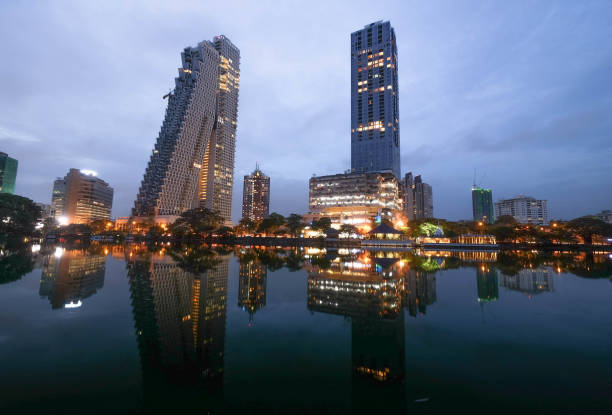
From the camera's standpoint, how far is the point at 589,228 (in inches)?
3184

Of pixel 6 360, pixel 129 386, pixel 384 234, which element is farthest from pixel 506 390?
pixel 384 234

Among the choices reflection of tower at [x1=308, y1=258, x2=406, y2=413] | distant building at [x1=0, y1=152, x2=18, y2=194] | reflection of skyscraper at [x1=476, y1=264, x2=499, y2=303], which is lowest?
reflection of tower at [x1=308, y1=258, x2=406, y2=413]

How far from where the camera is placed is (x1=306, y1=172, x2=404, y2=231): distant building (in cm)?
16250

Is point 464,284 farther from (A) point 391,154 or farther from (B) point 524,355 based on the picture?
(A) point 391,154

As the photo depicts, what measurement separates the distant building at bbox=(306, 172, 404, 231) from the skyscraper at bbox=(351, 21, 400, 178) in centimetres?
1448

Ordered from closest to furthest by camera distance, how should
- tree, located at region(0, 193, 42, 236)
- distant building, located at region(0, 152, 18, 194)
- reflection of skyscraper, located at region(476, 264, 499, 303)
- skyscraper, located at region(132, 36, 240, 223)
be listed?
reflection of skyscraper, located at region(476, 264, 499, 303), tree, located at region(0, 193, 42, 236), skyscraper, located at region(132, 36, 240, 223), distant building, located at region(0, 152, 18, 194)

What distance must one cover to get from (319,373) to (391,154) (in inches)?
7094

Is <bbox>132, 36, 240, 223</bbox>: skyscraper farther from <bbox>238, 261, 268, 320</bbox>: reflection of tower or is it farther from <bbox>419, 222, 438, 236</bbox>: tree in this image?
<bbox>238, 261, 268, 320</bbox>: reflection of tower

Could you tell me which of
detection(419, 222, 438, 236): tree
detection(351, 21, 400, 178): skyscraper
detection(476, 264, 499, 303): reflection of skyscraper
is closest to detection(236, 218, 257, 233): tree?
detection(419, 222, 438, 236): tree

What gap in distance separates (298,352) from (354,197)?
530 feet

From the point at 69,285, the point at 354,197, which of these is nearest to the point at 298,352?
the point at 69,285

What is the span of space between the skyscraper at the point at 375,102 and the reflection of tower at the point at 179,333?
17009cm

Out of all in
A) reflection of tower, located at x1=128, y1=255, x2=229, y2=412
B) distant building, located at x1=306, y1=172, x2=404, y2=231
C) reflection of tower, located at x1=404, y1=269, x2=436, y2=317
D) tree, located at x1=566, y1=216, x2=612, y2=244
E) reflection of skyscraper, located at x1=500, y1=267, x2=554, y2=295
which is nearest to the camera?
reflection of tower, located at x1=128, y1=255, x2=229, y2=412

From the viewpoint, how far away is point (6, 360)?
701 centimetres
